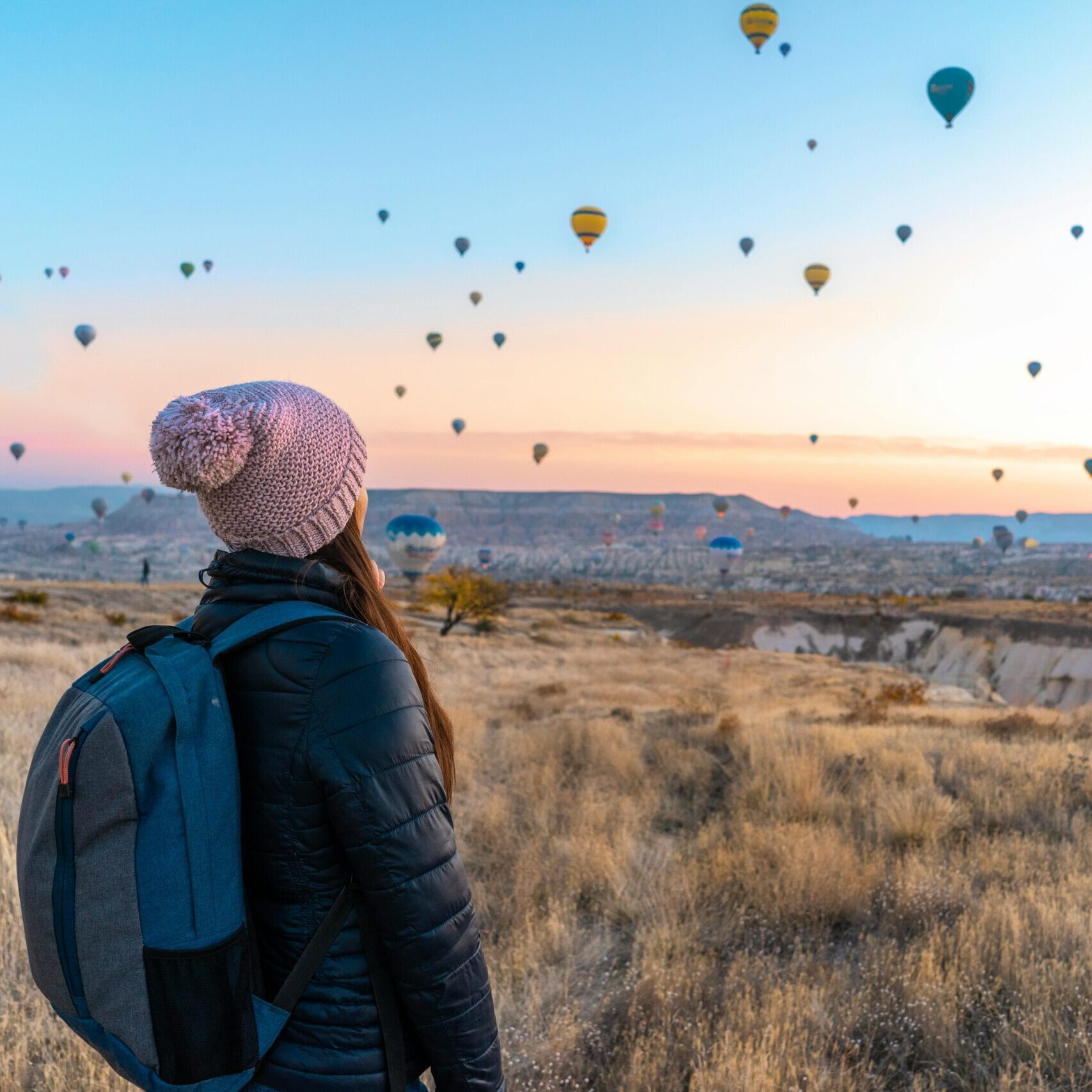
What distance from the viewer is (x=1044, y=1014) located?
3838mm

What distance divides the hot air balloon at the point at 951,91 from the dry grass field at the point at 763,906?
86.0 ft

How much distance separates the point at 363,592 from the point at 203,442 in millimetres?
450

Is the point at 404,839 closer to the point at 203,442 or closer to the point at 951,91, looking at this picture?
the point at 203,442

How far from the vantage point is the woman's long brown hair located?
5.90ft

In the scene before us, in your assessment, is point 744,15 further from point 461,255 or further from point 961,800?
point 961,800

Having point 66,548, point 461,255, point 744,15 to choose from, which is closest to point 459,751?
point 744,15

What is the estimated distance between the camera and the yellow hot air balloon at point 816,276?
47219 mm

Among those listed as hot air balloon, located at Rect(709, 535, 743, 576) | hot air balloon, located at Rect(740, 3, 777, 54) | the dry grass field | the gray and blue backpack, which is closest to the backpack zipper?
the gray and blue backpack

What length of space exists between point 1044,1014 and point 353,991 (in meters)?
3.61

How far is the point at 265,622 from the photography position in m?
1.54

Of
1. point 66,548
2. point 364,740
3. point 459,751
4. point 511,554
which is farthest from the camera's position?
point 511,554

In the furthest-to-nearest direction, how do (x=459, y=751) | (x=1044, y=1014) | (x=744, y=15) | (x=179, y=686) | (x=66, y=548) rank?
1. (x=66, y=548)
2. (x=744, y=15)
3. (x=459, y=751)
4. (x=1044, y=1014)
5. (x=179, y=686)

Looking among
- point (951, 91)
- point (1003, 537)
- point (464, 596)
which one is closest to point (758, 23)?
point (951, 91)

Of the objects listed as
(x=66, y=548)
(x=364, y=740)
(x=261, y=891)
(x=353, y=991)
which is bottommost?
(x=66, y=548)
